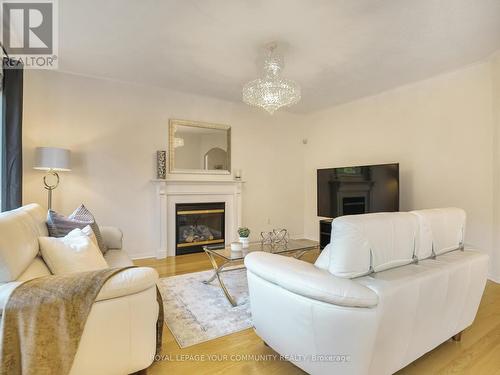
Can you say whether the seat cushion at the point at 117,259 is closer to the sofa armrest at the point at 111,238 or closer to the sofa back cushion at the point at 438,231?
the sofa armrest at the point at 111,238

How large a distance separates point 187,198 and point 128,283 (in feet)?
10.0

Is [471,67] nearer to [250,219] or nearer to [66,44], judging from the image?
[250,219]

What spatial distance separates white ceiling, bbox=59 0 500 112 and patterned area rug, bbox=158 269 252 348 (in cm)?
270

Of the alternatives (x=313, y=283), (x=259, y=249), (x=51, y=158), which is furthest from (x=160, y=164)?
(x=313, y=283)

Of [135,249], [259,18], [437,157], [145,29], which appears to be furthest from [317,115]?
[135,249]

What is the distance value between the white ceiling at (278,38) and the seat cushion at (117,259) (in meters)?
2.22

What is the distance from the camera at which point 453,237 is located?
6.18 feet

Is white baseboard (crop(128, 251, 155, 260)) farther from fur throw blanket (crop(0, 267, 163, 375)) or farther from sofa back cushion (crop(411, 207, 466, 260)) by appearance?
sofa back cushion (crop(411, 207, 466, 260))

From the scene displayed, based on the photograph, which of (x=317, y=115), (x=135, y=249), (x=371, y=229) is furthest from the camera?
(x=317, y=115)

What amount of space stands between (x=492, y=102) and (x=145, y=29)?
4.07m

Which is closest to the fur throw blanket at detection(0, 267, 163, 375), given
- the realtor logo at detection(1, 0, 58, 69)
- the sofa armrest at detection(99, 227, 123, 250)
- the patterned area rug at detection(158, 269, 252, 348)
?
the patterned area rug at detection(158, 269, 252, 348)

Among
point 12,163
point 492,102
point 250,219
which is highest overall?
point 492,102

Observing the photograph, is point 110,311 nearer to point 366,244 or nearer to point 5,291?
point 5,291

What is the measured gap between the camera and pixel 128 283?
140 cm
